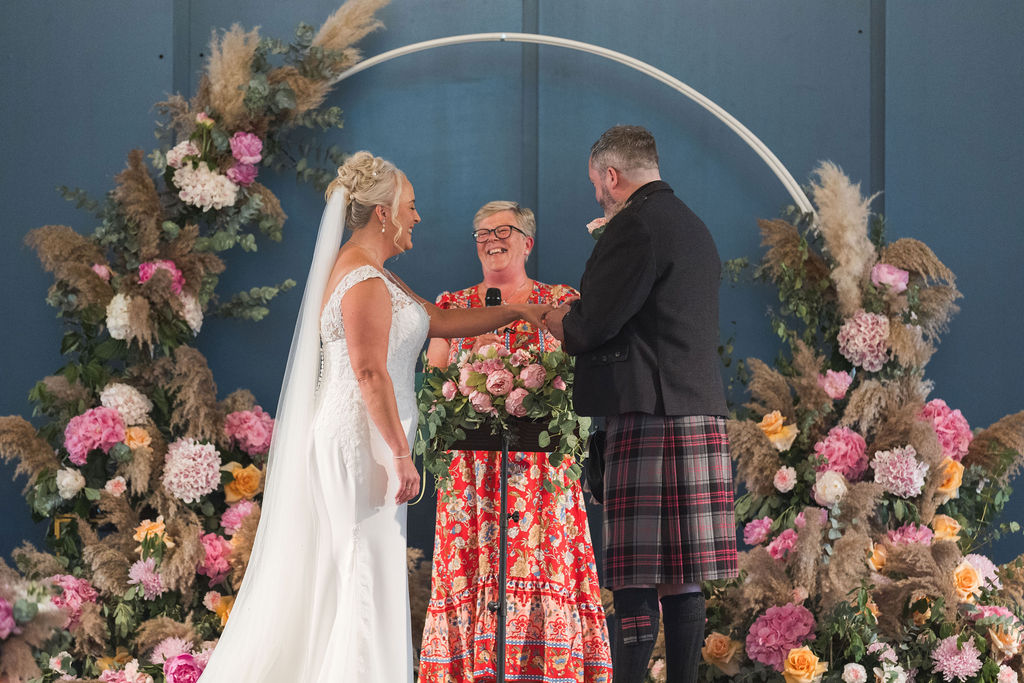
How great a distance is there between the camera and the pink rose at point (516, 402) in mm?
3869

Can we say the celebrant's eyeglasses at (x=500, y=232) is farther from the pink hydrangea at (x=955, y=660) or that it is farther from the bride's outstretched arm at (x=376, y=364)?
the pink hydrangea at (x=955, y=660)

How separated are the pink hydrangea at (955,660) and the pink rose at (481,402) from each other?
2.00 meters

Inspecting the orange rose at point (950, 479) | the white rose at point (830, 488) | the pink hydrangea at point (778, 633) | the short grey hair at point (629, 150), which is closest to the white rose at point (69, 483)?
the short grey hair at point (629, 150)

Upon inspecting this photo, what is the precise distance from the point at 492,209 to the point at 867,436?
1.94m

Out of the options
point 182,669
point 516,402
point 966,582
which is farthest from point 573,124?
point 182,669

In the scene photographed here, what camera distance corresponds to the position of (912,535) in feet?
15.1

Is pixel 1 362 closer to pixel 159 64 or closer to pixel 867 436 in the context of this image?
pixel 159 64

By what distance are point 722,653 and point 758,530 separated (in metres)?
0.60

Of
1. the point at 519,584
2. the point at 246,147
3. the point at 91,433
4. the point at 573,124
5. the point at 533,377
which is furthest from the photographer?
the point at 573,124

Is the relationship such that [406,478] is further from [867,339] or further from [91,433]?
[867,339]

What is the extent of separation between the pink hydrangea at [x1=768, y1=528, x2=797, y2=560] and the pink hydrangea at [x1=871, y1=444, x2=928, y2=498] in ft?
1.38

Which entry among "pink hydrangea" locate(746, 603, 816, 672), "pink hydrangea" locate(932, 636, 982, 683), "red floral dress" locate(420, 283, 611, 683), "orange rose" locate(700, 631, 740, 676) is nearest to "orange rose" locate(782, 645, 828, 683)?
"pink hydrangea" locate(746, 603, 816, 672)

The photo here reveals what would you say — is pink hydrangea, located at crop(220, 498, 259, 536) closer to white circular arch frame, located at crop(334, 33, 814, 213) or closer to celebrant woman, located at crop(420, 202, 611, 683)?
celebrant woman, located at crop(420, 202, 611, 683)

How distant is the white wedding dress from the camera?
12.0 ft
